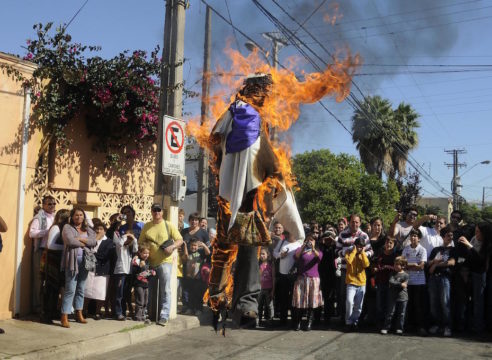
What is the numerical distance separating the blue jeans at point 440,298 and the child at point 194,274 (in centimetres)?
387

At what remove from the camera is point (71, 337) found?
24.7ft

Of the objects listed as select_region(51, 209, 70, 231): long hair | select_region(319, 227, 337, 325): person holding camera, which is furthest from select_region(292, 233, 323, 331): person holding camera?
select_region(51, 209, 70, 231): long hair

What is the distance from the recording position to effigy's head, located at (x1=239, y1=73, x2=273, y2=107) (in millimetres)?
3688

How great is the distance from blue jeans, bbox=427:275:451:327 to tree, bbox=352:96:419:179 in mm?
20423

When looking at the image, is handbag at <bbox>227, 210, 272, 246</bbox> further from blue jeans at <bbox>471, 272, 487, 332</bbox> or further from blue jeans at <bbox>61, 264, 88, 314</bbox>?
blue jeans at <bbox>471, 272, 487, 332</bbox>

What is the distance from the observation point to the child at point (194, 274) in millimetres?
10359

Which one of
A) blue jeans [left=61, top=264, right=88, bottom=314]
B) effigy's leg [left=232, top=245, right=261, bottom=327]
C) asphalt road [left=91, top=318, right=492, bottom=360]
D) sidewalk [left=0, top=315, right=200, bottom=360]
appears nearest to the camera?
effigy's leg [left=232, top=245, right=261, bottom=327]

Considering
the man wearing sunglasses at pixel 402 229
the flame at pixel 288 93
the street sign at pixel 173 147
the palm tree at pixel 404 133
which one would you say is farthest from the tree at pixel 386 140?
the flame at pixel 288 93

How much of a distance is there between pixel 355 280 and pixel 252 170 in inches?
258

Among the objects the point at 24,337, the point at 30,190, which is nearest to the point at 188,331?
the point at 24,337

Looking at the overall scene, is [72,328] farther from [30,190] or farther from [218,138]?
[218,138]

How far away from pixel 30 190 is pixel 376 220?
5713 mm

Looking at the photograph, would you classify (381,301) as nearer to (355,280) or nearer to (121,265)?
(355,280)

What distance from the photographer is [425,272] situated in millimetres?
9500
